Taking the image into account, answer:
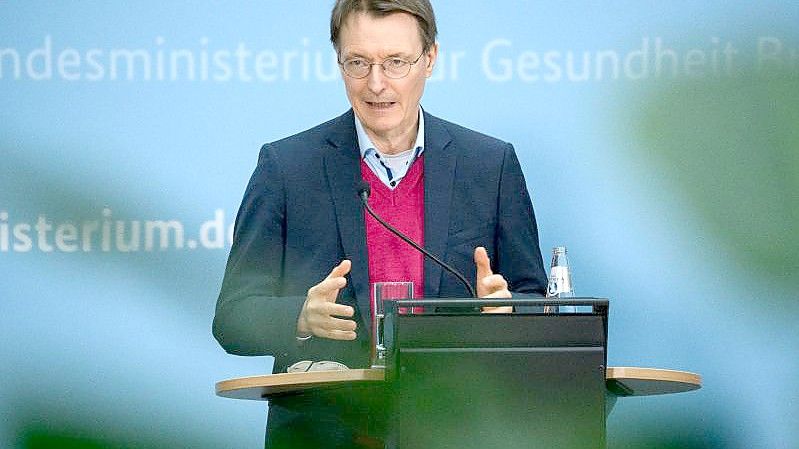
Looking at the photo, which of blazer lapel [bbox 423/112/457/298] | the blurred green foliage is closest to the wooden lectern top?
blazer lapel [bbox 423/112/457/298]

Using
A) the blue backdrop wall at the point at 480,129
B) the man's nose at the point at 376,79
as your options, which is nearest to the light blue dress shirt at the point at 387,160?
the man's nose at the point at 376,79

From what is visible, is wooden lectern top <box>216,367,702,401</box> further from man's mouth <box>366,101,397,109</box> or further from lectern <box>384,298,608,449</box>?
man's mouth <box>366,101,397,109</box>

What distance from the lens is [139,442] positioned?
166 cm

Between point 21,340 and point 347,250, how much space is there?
139cm

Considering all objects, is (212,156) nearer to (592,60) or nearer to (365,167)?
(365,167)

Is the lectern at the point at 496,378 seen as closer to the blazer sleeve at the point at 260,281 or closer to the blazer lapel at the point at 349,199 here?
the blazer sleeve at the point at 260,281

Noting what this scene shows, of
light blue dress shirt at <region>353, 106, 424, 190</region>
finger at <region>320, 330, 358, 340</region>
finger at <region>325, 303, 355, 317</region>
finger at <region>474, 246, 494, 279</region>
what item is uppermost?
light blue dress shirt at <region>353, 106, 424, 190</region>

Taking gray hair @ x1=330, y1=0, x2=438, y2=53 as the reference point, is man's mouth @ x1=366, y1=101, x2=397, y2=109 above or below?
below

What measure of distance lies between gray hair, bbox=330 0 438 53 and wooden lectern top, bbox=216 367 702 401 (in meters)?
1.15

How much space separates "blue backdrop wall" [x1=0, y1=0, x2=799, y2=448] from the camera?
4.05 m

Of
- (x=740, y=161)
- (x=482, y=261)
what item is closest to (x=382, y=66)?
(x=482, y=261)

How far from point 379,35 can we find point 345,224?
48cm

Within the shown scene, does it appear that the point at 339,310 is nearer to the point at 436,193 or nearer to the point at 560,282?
the point at 560,282

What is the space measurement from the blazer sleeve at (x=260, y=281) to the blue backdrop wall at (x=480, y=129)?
2.53ft
